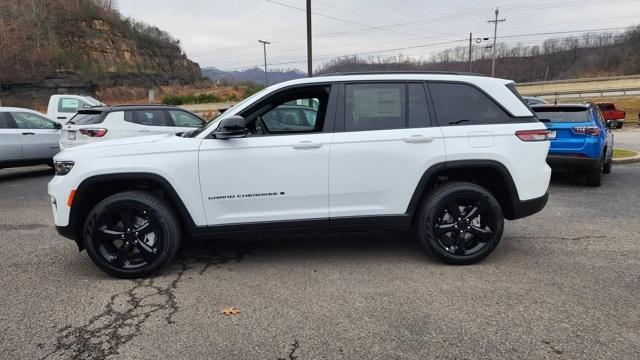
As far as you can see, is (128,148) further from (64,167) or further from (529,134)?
(529,134)

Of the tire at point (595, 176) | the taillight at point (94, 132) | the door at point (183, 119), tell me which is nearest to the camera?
the tire at point (595, 176)

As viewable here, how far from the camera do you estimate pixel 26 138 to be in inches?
382

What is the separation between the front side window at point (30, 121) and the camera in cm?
978

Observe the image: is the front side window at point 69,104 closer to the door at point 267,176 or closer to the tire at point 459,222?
the door at point 267,176

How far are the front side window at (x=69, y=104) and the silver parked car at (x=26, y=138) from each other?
516 cm

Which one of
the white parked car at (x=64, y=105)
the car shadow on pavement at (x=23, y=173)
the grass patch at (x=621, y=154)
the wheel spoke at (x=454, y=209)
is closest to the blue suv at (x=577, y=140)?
the grass patch at (x=621, y=154)

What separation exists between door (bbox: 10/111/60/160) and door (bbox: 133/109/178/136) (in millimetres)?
2254

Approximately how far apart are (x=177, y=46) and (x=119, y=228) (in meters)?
84.8

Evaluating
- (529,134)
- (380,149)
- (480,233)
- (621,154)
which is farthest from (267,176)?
(621,154)

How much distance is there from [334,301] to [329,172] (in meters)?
1.18

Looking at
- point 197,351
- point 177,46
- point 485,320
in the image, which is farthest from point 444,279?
point 177,46

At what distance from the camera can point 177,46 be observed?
80625mm

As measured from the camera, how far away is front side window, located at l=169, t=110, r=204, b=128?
34.0 ft

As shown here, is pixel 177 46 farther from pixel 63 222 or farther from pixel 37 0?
pixel 63 222
